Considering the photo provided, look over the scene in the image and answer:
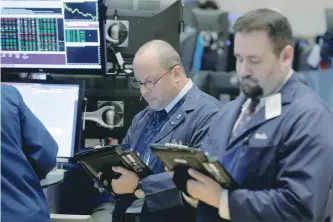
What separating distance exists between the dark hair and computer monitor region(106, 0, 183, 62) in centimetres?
143

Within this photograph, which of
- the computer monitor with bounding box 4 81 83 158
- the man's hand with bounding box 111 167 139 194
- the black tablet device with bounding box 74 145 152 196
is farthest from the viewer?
the computer monitor with bounding box 4 81 83 158

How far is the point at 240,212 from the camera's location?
74.0 inches

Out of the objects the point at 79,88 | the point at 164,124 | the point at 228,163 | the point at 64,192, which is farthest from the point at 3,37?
the point at 228,163

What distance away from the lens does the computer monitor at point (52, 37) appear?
324cm

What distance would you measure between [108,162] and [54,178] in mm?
644

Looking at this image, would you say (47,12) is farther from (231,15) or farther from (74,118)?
(231,15)

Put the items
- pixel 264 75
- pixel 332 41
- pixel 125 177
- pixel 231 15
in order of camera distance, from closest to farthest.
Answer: pixel 264 75
pixel 125 177
pixel 332 41
pixel 231 15

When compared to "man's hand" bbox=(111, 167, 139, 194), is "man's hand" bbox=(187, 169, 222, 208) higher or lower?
higher

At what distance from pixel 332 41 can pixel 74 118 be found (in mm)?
2724

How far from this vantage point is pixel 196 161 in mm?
1895

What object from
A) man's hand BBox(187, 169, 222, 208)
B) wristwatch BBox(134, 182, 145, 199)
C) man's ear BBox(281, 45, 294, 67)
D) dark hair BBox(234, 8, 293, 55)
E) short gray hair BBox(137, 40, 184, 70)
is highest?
dark hair BBox(234, 8, 293, 55)

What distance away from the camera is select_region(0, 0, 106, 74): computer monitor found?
3.24 metres

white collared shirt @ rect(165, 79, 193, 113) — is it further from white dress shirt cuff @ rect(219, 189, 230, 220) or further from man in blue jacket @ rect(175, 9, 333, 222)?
white dress shirt cuff @ rect(219, 189, 230, 220)

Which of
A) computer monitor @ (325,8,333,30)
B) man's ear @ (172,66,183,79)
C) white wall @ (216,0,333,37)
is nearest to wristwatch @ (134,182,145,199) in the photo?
man's ear @ (172,66,183,79)
